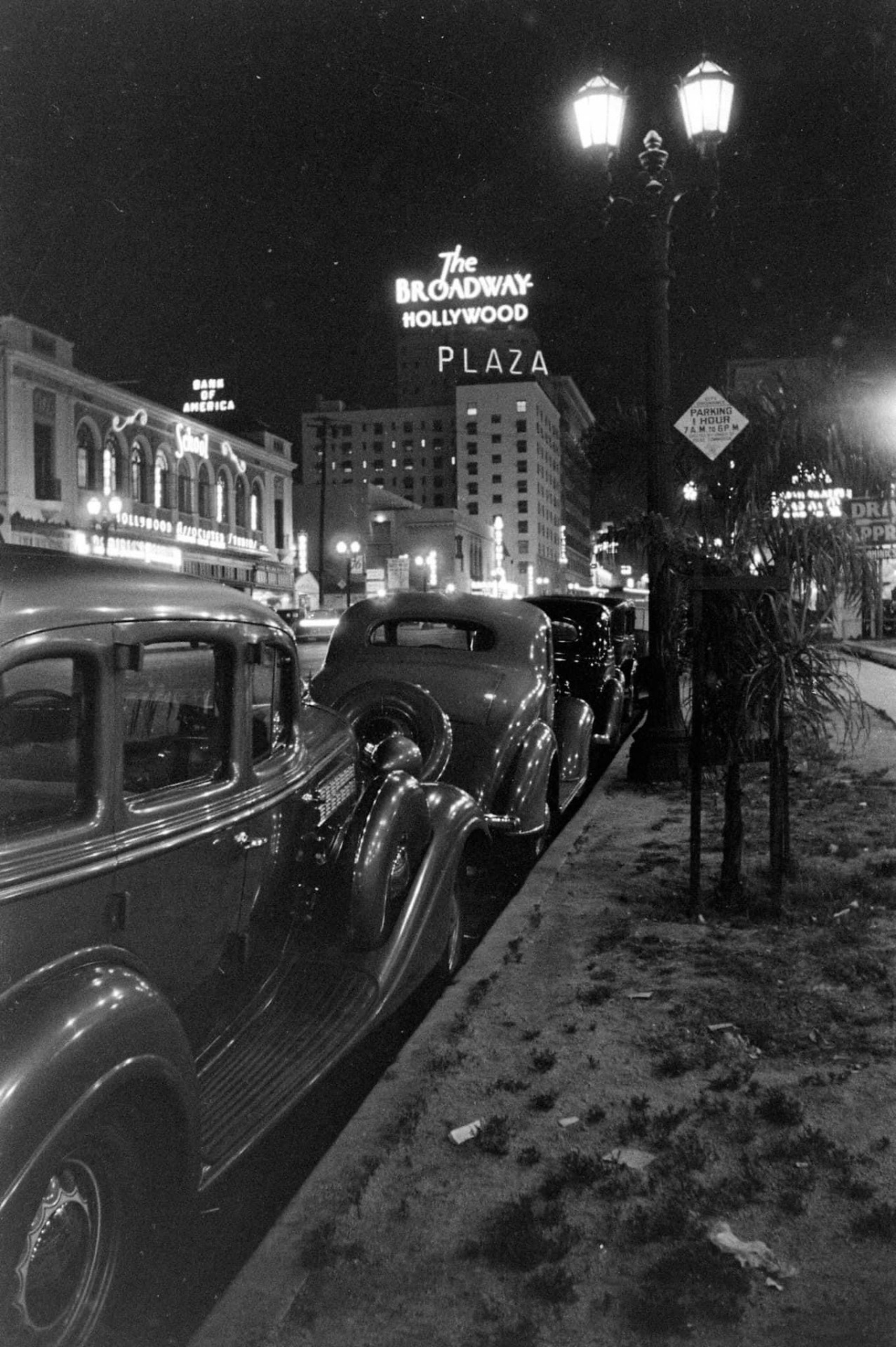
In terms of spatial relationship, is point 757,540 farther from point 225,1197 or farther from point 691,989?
point 225,1197

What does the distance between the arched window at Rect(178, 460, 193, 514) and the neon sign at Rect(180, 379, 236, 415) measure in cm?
9727

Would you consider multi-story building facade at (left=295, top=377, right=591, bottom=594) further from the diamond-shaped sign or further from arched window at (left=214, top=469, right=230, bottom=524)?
the diamond-shaped sign

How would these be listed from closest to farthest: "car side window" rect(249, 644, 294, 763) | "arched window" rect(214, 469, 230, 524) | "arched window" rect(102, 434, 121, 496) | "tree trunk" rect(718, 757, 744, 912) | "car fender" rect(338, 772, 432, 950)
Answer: "car side window" rect(249, 644, 294, 763) → "car fender" rect(338, 772, 432, 950) → "tree trunk" rect(718, 757, 744, 912) → "arched window" rect(102, 434, 121, 496) → "arched window" rect(214, 469, 230, 524)

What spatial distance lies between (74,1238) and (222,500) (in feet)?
210

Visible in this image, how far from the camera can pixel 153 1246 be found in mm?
2703

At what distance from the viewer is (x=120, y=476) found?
5131cm

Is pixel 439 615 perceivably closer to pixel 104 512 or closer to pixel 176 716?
pixel 176 716

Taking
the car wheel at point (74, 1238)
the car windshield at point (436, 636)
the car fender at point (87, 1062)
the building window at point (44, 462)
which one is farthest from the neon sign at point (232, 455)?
the car wheel at point (74, 1238)

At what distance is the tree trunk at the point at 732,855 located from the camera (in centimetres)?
606

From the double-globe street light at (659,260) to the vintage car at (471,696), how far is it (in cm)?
93

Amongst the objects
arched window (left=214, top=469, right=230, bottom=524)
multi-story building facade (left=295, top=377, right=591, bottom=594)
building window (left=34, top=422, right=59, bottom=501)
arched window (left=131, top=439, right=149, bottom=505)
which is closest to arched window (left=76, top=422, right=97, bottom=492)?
building window (left=34, top=422, right=59, bottom=501)

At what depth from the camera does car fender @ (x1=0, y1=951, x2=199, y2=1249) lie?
216 cm

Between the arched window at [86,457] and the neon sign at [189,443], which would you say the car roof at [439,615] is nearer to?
the arched window at [86,457]

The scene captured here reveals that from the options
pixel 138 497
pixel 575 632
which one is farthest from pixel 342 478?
pixel 575 632
